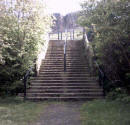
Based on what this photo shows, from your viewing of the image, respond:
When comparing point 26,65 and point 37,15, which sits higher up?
point 37,15

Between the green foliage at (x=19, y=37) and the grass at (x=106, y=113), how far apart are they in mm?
4500

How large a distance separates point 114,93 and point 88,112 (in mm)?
2725

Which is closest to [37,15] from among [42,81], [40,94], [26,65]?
[26,65]

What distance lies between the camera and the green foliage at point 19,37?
11.1m

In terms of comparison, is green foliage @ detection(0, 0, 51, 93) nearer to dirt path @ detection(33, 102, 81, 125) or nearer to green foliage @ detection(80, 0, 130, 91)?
green foliage @ detection(80, 0, 130, 91)

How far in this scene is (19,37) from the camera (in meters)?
11.5

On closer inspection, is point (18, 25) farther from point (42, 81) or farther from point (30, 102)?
point (30, 102)

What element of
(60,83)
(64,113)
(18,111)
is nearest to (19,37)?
(60,83)

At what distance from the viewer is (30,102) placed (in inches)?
382

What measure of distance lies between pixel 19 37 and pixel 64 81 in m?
3.27

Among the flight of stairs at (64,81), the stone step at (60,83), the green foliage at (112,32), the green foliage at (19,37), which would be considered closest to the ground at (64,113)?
the flight of stairs at (64,81)

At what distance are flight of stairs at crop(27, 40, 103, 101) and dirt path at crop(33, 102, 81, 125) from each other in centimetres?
123

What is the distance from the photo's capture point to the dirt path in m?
6.54

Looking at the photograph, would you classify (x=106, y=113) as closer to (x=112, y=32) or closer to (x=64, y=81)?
(x=112, y=32)
